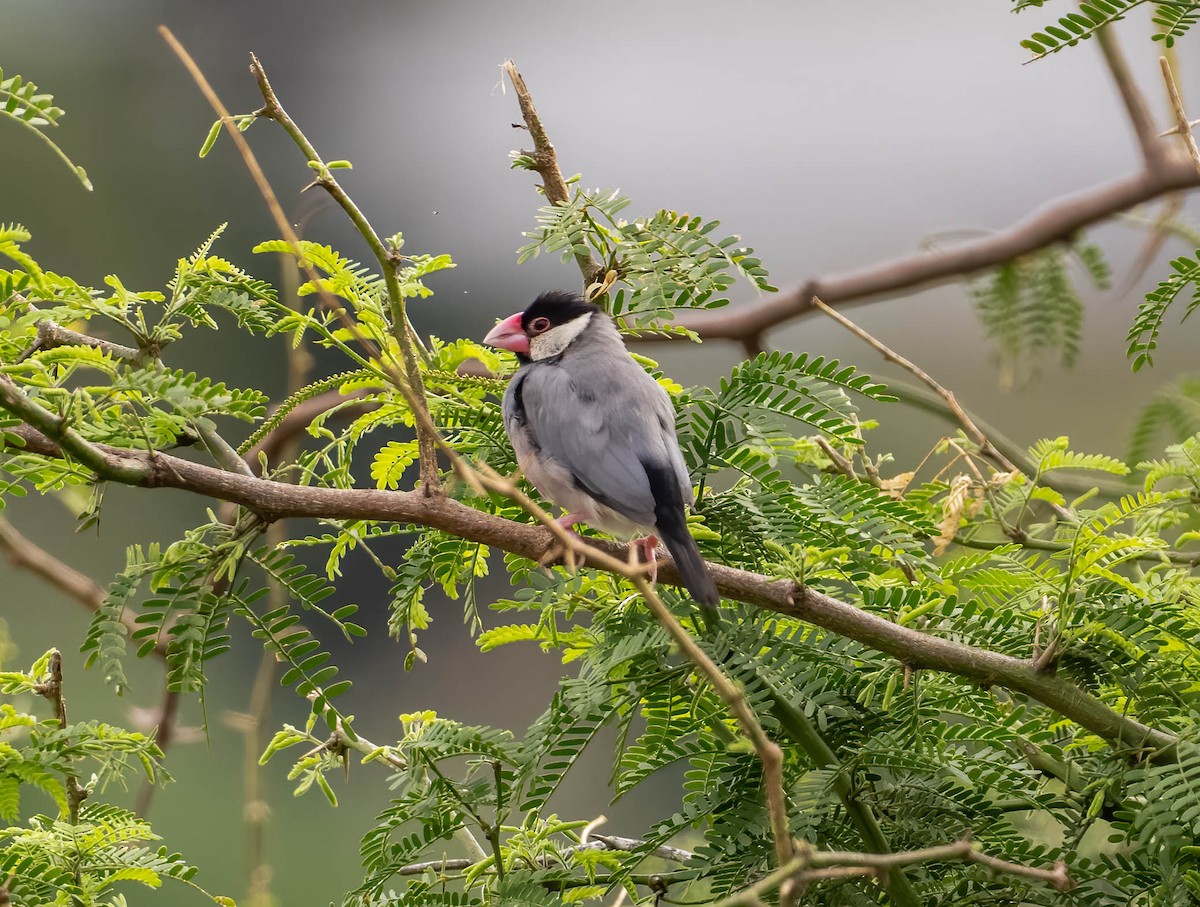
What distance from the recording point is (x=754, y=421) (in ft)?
2.78

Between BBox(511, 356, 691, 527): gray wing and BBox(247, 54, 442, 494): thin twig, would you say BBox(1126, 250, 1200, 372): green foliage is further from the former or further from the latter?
BBox(247, 54, 442, 494): thin twig

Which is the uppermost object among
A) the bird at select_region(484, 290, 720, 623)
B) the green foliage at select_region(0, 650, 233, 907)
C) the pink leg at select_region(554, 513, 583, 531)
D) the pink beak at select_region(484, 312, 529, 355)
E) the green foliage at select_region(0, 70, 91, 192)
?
the green foliage at select_region(0, 70, 91, 192)

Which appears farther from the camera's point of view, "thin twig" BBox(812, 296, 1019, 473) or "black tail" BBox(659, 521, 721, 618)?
"thin twig" BBox(812, 296, 1019, 473)

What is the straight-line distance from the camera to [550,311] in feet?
4.75

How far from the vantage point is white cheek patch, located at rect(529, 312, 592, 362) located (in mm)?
1369

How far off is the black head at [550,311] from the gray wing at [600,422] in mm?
165

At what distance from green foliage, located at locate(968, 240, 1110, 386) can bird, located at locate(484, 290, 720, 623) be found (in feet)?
2.00

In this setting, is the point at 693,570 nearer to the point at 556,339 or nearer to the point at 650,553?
the point at 650,553

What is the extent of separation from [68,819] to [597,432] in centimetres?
61

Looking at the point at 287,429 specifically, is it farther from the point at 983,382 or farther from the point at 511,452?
the point at 983,382

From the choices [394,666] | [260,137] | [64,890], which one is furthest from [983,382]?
[64,890]

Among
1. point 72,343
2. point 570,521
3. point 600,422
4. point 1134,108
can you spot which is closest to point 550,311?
point 600,422

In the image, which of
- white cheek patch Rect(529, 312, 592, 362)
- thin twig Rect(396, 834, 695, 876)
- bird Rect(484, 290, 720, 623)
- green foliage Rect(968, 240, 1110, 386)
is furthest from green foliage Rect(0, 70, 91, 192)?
green foliage Rect(968, 240, 1110, 386)

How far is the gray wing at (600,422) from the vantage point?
44.0 inches
